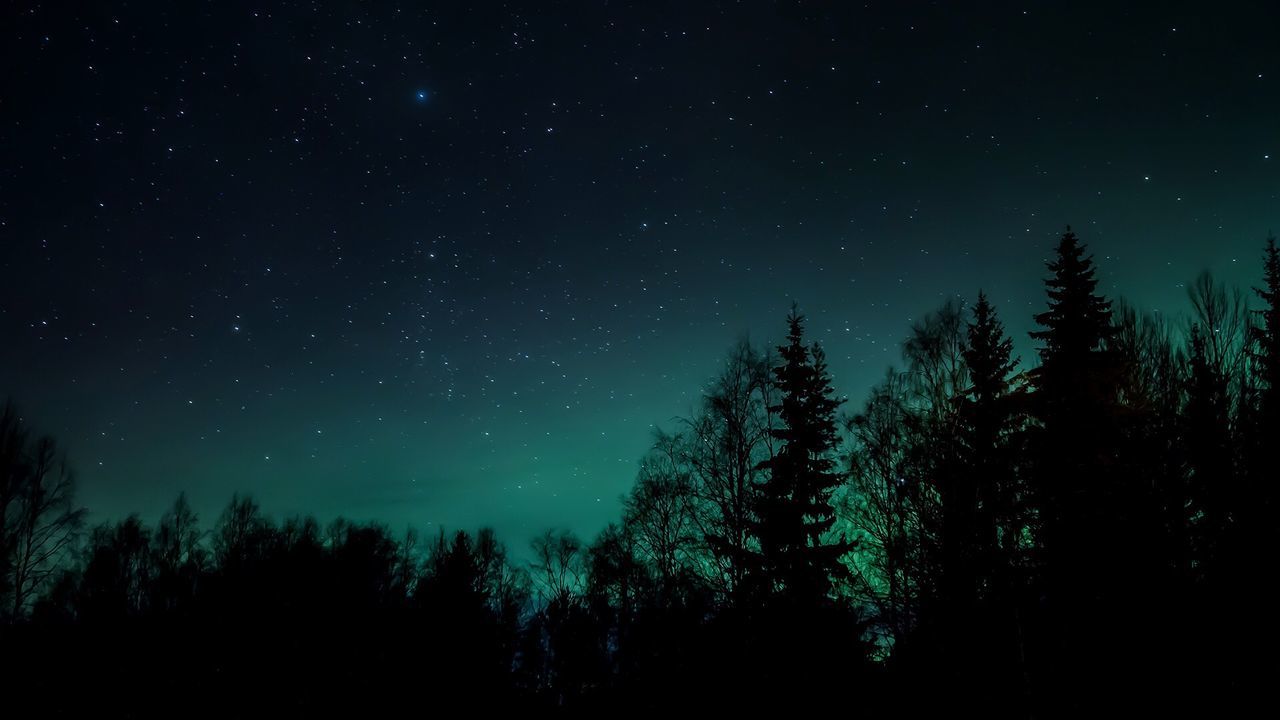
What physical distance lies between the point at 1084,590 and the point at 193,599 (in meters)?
35.7

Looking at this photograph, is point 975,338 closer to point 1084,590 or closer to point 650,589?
point 1084,590

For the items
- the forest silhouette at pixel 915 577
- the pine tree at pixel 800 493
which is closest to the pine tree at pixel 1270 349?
the forest silhouette at pixel 915 577

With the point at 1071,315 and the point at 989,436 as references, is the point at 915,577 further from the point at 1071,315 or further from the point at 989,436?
the point at 1071,315

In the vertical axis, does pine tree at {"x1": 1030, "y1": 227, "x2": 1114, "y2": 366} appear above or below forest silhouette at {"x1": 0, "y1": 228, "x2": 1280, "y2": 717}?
above

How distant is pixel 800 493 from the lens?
19.1 m

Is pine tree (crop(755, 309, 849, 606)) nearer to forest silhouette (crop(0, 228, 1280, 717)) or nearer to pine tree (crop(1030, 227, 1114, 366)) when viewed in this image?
forest silhouette (crop(0, 228, 1280, 717))

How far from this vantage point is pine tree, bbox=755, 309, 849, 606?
58.5ft

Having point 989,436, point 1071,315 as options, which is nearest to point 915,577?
point 989,436

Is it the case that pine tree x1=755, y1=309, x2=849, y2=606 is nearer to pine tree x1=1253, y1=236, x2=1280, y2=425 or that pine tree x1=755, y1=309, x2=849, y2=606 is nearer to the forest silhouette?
the forest silhouette

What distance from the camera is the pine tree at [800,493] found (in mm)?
17844

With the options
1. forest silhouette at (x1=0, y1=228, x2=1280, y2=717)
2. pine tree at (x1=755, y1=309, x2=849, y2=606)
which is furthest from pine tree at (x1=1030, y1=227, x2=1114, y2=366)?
pine tree at (x1=755, y1=309, x2=849, y2=606)

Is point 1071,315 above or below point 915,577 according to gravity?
above

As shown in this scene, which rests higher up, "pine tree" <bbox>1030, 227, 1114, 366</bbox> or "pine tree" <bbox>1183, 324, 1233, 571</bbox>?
"pine tree" <bbox>1030, 227, 1114, 366</bbox>

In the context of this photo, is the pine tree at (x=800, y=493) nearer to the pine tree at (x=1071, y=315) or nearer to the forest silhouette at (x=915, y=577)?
the forest silhouette at (x=915, y=577)
